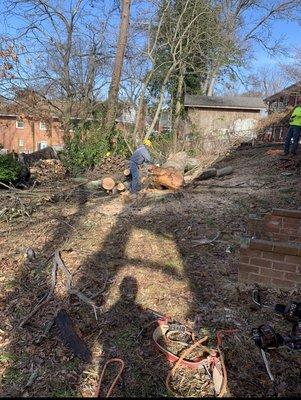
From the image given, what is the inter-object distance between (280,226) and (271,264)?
1.08 metres

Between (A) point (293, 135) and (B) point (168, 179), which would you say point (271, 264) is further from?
(A) point (293, 135)

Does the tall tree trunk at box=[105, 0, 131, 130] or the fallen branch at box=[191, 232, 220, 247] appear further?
the tall tree trunk at box=[105, 0, 131, 130]

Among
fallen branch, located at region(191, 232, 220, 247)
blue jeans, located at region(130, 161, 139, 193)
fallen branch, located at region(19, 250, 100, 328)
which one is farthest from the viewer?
blue jeans, located at region(130, 161, 139, 193)

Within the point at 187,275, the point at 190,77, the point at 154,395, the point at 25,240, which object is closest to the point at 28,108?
the point at 190,77

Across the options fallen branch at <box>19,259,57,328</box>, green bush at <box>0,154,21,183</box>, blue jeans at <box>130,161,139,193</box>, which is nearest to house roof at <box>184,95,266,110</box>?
green bush at <box>0,154,21,183</box>

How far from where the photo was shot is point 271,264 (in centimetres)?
413

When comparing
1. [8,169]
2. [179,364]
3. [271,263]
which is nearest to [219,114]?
[8,169]

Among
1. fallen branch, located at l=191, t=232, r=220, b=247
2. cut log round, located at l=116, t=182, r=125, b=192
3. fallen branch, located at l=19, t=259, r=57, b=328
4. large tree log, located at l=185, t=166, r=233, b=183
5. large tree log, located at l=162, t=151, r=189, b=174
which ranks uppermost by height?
large tree log, located at l=162, t=151, r=189, b=174

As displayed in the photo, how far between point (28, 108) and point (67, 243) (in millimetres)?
16640

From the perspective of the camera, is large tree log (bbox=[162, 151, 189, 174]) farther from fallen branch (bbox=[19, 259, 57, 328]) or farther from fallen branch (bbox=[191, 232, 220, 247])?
fallen branch (bbox=[19, 259, 57, 328])

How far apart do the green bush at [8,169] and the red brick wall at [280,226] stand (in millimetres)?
8868

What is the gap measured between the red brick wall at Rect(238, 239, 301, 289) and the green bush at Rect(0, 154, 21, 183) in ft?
30.8

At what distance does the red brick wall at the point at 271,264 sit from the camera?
158 inches

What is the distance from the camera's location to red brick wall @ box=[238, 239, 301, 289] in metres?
4.00
